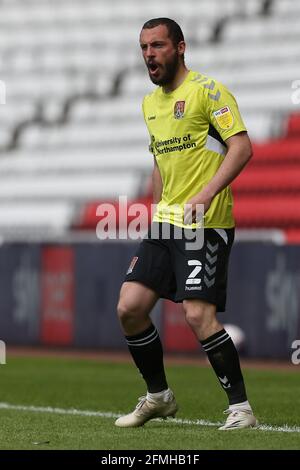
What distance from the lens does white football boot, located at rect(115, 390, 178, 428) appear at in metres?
6.20

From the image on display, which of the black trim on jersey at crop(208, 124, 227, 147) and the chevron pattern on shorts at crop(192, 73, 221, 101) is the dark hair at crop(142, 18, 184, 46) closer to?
the chevron pattern on shorts at crop(192, 73, 221, 101)

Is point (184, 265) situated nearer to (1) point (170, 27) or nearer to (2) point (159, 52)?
(2) point (159, 52)

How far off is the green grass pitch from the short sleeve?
144 cm

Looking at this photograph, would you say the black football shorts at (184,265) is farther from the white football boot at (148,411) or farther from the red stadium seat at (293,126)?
the red stadium seat at (293,126)

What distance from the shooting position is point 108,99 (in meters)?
21.6

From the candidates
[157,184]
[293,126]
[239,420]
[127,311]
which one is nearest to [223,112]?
[157,184]

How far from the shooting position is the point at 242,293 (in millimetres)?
13734

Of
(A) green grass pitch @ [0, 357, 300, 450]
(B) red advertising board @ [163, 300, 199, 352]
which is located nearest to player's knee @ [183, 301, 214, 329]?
(A) green grass pitch @ [0, 357, 300, 450]

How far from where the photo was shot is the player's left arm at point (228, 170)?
18.9 feet

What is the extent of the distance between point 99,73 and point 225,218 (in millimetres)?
17025

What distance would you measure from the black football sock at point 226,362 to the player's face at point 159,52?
1305 millimetres

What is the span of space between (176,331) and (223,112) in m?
8.20
